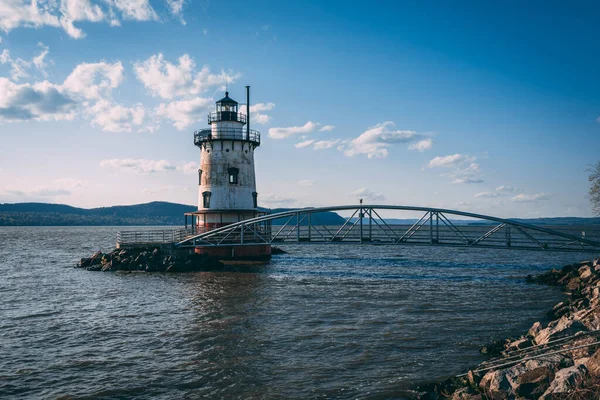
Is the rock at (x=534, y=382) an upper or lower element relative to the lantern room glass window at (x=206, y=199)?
lower

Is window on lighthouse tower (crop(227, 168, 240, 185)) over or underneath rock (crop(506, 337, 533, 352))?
over

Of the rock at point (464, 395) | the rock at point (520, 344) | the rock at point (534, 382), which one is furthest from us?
the rock at point (520, 344)

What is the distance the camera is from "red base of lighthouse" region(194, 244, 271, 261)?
38.5 meters

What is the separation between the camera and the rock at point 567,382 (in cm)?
840

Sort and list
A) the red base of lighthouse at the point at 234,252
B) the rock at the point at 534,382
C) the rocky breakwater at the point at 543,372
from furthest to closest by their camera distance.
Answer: the red base of lighthouse at the point at 234,252
the rock at the point at 534,382
the rocky breakwater at the point at 543,372

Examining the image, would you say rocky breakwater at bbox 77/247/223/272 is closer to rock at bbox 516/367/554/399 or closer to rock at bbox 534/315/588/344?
rock at bbox 534/315/588/344

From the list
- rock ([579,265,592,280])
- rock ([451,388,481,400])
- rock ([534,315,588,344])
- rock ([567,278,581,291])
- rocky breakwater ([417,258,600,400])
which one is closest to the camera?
rocky breakwater ([417,258,600,400])

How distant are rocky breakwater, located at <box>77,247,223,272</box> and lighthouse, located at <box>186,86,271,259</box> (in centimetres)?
332

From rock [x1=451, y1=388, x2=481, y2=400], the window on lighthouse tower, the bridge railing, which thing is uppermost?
the window on lighthouse tower

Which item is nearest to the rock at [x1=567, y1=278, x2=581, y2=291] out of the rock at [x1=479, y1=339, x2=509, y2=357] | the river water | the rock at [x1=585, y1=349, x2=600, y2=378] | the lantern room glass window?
the river water

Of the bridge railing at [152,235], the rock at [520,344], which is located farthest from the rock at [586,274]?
the bridge railing at [152,235]

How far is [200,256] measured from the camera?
36281mm

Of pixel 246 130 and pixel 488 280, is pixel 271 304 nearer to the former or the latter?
pixel 488 280

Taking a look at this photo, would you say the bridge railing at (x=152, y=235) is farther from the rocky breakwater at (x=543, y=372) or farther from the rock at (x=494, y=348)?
the rocky breakwater at (x=543, y=372)
